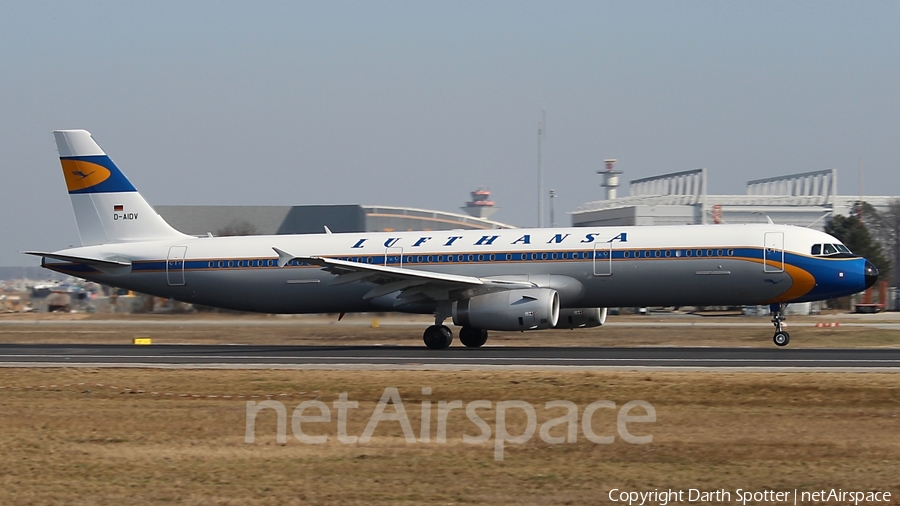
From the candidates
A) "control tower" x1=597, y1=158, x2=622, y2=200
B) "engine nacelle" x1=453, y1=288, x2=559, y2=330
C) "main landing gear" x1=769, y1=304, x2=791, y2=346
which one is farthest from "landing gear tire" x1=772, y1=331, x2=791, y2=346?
"control tower" x1=597, y1=158, x2=622, y2=200

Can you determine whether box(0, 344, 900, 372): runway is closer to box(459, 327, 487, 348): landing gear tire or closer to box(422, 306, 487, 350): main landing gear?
box(422, 306, 487, 350): main landing gear

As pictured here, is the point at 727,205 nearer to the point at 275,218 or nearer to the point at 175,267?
the point at 275,218

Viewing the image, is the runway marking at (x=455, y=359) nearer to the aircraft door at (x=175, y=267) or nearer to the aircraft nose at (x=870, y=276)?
the aircraft nose at (x=870, y=276)

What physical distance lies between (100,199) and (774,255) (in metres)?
23.1

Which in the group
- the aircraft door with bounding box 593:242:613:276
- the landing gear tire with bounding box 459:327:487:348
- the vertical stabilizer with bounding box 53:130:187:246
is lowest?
the landing gear tire with bounding box 459:327:487:348

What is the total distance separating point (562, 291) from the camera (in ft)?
98.0

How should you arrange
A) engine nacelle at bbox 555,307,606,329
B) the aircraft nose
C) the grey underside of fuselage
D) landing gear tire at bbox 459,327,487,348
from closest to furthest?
1. the aircraft nose
2. the grey underside of fuselage
3. landing gear tire at bbox 459,327,487,348
4. engine nacelle at bbox 555,307,606,329

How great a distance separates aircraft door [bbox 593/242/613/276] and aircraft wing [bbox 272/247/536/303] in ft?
6.44

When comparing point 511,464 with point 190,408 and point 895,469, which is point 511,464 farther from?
point 190,408

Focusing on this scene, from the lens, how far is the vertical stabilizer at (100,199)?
35.5m

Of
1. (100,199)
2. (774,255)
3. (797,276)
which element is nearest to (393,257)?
(100,199)

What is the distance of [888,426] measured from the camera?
45.5 feet

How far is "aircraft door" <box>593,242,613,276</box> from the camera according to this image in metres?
29.6

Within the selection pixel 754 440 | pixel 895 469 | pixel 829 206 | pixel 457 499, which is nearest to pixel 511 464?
pixel 457 499
